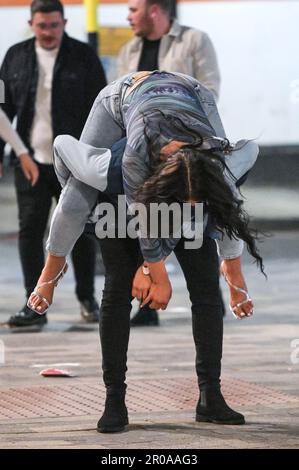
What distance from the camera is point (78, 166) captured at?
20.9 ft

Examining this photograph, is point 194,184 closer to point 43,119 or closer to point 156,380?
point 156,380

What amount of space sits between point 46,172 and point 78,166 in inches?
130

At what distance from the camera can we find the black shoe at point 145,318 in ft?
31.6

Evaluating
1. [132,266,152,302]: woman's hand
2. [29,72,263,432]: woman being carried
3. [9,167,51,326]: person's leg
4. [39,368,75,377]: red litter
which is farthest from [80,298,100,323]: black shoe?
[132,266,152,302]: woman's hand

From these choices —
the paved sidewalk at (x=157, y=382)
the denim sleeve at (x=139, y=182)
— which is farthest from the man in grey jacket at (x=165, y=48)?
the denim sleeve at (x=139, y=182)

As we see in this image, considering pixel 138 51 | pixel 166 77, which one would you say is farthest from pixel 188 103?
pixel 138 51

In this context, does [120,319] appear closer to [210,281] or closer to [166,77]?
[210,281]

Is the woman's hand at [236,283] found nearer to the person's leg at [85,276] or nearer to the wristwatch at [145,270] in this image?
the wristwatch at [145,270]

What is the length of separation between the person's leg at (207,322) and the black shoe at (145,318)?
9.78 ft

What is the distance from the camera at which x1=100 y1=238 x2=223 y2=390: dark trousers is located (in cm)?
646

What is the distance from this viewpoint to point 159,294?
20.5 ft

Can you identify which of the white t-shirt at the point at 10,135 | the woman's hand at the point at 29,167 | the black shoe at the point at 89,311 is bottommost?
the black shoe at the point at 89,311

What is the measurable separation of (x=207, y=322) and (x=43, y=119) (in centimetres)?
341

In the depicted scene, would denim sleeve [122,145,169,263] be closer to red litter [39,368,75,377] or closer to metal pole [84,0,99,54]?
red litter [39,368,75,377]
